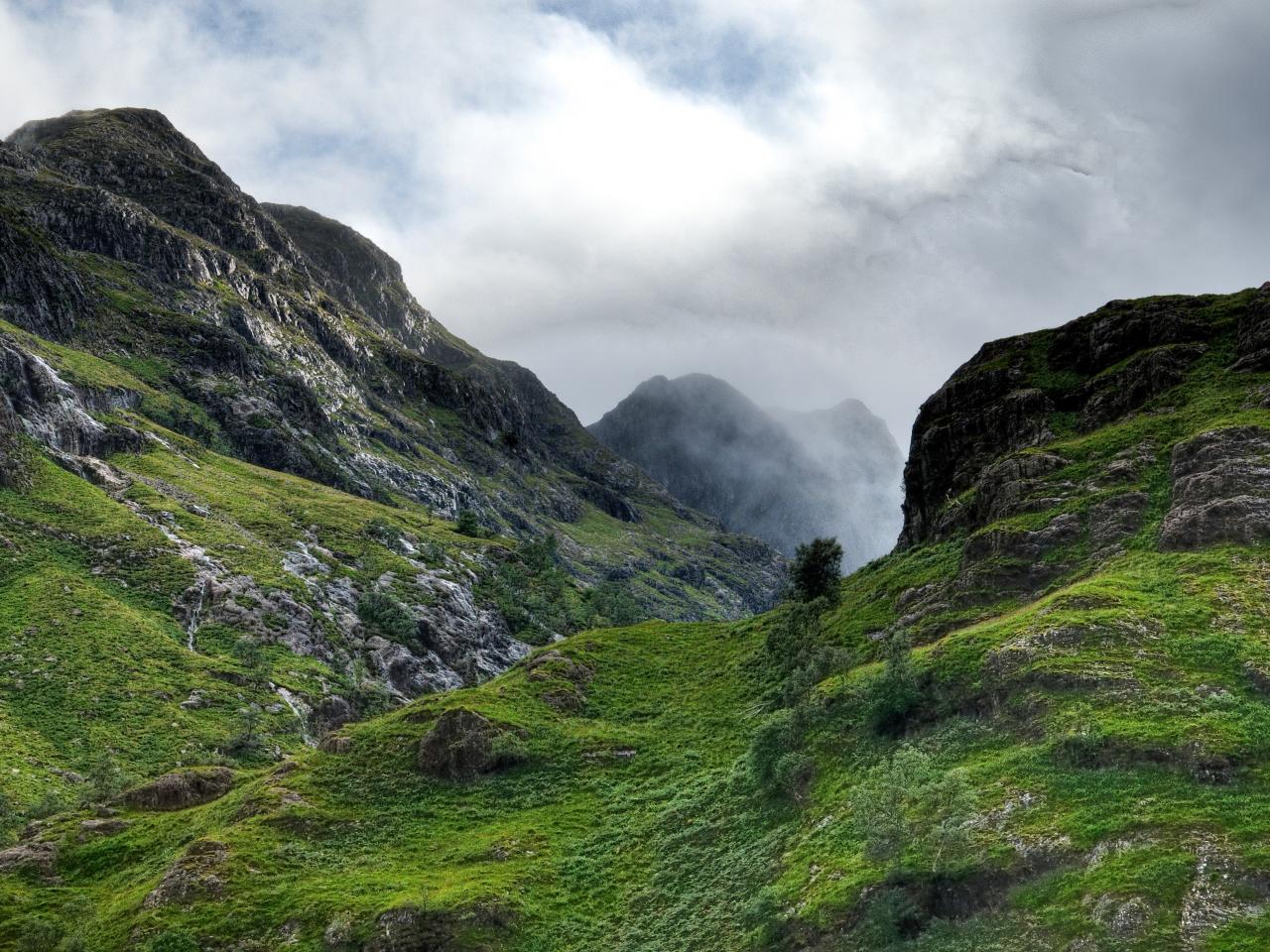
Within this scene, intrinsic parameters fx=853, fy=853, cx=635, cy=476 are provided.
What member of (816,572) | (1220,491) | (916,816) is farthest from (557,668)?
(1220,491)

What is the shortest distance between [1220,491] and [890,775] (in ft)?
141

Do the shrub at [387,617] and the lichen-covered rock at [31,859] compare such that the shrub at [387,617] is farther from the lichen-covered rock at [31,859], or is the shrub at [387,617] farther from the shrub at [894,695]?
the shrub at [894,695]

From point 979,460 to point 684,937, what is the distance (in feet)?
250

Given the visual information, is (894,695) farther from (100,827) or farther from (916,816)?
(100,827)

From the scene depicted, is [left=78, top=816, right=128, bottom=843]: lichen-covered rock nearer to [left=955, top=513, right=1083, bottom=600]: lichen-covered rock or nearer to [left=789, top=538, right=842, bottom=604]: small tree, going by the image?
[left=789, top=538, right=842, bottom=604]: small tree

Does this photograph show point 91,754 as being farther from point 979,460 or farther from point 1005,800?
point 979,460

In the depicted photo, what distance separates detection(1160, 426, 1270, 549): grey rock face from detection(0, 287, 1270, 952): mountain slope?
25 centimetres

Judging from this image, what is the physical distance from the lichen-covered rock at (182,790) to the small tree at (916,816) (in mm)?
62009

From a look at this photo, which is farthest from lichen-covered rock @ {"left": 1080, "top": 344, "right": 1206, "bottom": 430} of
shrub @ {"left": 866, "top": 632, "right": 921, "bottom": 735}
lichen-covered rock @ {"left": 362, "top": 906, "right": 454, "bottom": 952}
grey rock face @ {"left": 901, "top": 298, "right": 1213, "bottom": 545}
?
lichen-covered rock @ {"left": 362, "top": 906, "right": 454, "bottom": 952}

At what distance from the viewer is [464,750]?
261 ft

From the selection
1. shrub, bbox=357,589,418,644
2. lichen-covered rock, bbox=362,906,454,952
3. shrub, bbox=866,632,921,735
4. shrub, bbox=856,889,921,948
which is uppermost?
shrub, bbox=357,589,418,644

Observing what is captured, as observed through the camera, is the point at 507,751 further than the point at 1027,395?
No

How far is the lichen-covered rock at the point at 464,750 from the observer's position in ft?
258

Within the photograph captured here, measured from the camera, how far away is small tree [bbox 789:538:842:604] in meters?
104
